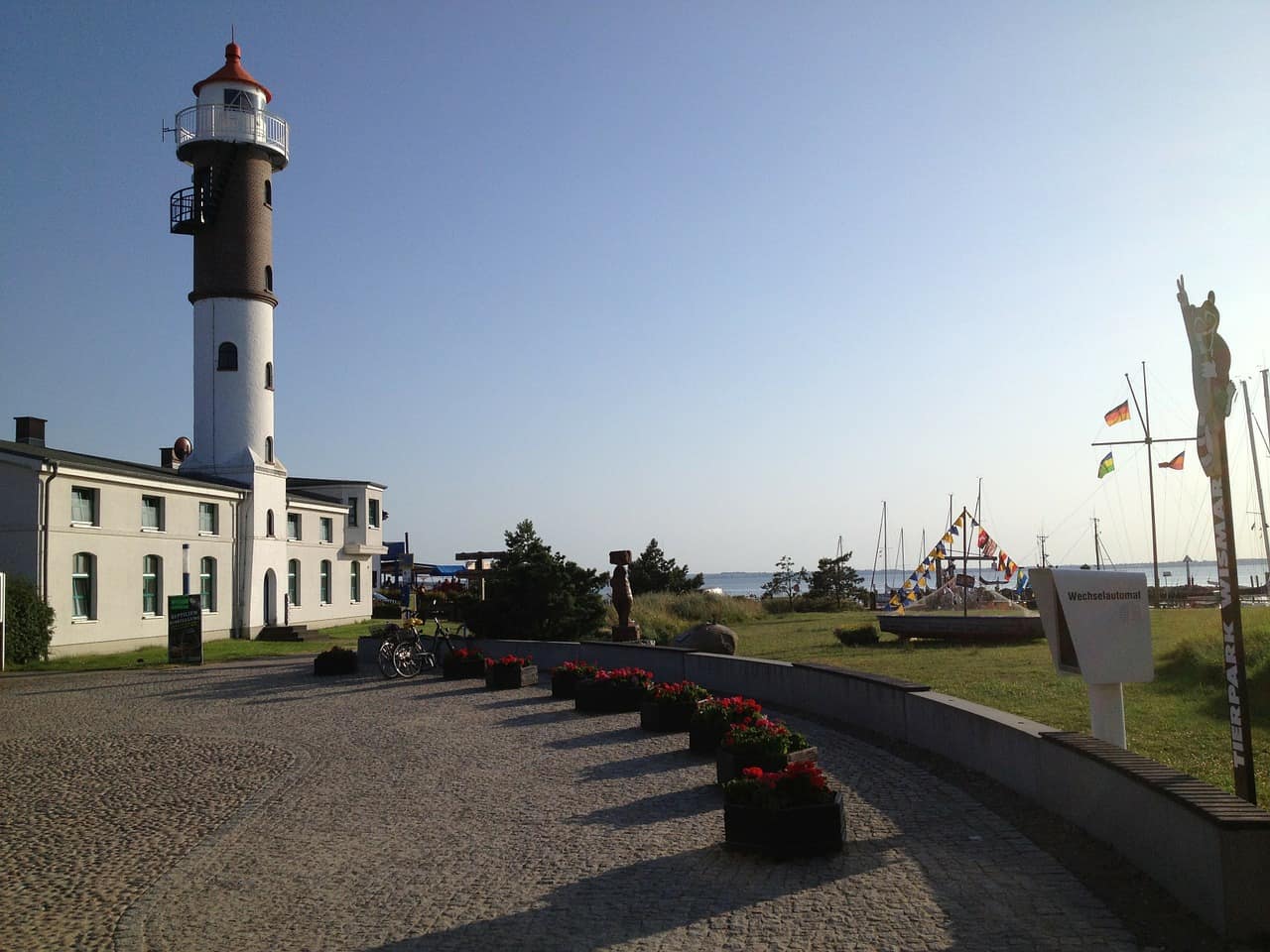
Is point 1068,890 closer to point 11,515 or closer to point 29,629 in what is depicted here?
point 29,629

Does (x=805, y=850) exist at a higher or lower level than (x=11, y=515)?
lower

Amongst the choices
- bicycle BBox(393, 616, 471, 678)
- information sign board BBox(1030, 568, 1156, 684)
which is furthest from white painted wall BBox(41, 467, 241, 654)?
information sign board BBox(1030, 568, 1156, 684)

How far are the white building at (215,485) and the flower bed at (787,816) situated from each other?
1035 inches

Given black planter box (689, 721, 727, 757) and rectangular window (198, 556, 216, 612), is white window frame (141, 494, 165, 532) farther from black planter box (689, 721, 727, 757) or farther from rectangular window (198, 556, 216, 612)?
black planter box (689, 721, 727, 757)

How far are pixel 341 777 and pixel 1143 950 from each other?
7757 mm

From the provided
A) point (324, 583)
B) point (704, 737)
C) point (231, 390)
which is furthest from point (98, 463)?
point (704, 737)

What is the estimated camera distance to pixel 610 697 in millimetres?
15398

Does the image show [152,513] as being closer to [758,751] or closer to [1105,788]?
[758,751]

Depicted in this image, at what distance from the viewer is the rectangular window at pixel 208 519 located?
35219 millimetres

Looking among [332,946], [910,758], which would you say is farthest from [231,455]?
[332,946]

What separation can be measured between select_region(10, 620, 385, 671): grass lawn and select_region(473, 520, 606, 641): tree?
6.75 metres

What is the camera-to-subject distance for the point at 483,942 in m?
5.60

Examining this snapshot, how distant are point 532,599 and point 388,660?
6.65m

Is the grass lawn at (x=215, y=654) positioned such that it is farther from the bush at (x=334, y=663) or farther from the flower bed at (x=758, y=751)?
the flower bed at (x=758, y=751)
